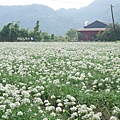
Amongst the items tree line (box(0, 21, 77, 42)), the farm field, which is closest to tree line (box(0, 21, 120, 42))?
tree line (box(0, 21, 77, 42))

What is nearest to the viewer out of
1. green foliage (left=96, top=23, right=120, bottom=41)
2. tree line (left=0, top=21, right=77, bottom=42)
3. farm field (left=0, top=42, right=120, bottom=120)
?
farm field (left=0, top=42, right=120, bottom=120)

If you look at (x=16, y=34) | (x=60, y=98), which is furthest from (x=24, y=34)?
(x=60, y=98)

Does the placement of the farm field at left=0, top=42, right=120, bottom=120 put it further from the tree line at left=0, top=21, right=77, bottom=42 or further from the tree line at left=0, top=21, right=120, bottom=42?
the tree line at left=0, top=21, right=120, bottom=42

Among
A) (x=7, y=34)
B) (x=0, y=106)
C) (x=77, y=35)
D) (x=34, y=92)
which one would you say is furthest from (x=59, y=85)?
(x=77, y=35)

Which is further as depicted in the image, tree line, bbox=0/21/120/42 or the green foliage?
the green foliage

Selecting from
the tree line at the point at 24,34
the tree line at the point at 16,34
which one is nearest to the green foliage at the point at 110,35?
the tree line at the point at 24,34

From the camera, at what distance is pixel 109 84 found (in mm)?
7164

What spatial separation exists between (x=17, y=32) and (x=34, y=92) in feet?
146

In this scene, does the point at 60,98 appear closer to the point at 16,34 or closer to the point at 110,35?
the point at 16,34

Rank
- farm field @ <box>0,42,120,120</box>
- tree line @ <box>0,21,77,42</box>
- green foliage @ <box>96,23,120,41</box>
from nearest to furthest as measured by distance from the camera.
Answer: farm field @ <box>0,42,120,120</box>, tree line @ <box>0,21,77,42</box>, green foliage @ <box>96,23,120,41</box>

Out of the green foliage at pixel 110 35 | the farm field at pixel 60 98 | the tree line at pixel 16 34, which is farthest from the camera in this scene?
the green foliage at pixel 110 35

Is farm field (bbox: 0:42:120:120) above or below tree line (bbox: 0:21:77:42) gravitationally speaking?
below

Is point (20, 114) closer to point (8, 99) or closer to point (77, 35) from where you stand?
point (8, 99)

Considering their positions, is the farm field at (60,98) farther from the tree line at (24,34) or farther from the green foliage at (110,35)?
the green foliage at (110,35)
